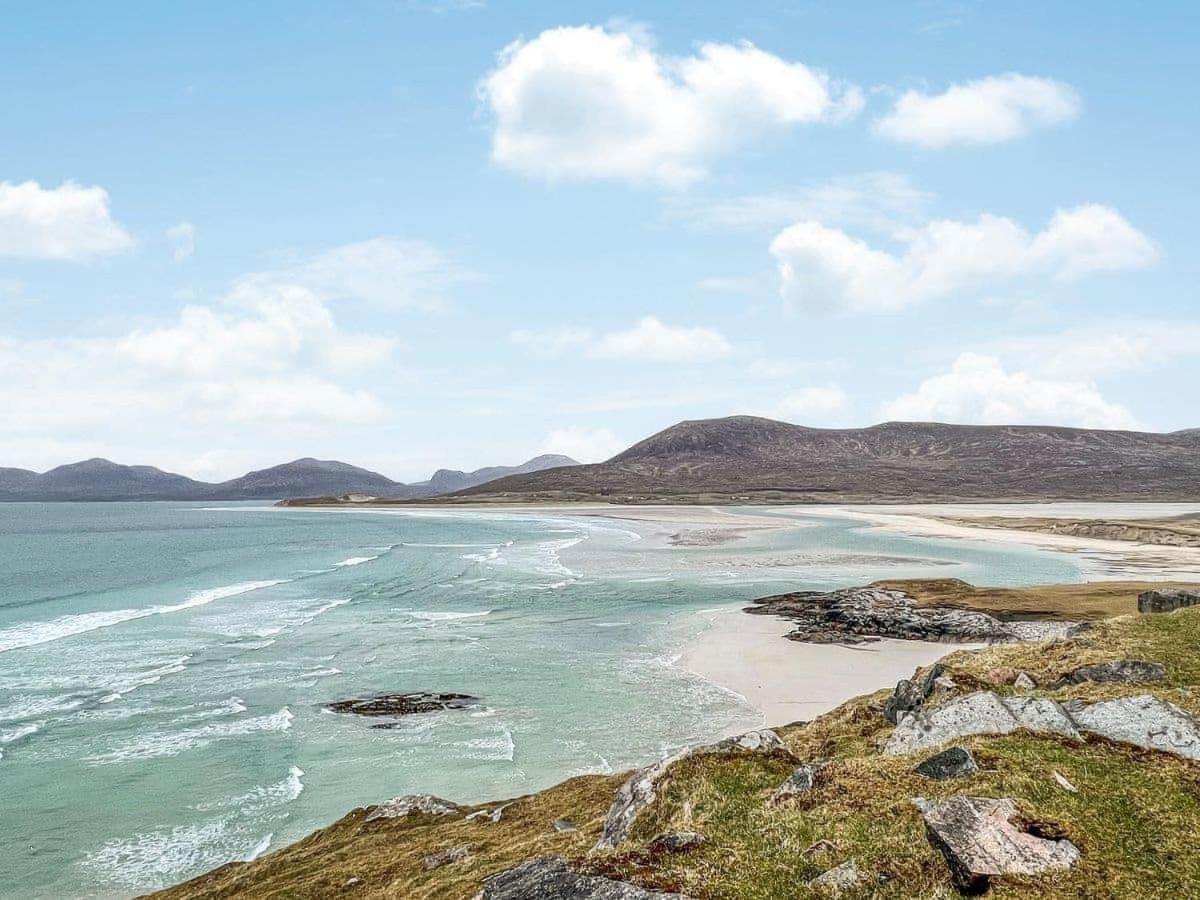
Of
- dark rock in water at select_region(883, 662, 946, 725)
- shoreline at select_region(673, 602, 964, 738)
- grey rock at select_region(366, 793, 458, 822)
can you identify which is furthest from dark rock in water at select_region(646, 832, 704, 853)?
shoreline at select_region(673, 602, 964, 738)

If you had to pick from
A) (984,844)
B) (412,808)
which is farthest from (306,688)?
(984,844)

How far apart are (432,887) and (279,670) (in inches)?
1343

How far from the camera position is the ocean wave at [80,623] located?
55.6 meters

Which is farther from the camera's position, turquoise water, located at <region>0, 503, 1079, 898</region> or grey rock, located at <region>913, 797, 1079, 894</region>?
turquoise water, located at <region>0, 503, 1079, 898</region>

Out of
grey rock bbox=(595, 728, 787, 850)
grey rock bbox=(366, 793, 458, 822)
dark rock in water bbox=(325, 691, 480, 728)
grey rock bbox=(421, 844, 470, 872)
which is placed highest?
grey rock bbox=(595, 728, 787, 850)

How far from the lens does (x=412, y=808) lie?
22359 millimetres

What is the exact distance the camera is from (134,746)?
32688mm

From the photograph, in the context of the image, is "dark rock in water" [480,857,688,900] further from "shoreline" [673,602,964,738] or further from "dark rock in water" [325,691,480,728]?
"dark rock in water" [325,691,480,728]

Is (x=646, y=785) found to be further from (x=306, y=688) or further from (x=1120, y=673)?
(x=306, y=688)

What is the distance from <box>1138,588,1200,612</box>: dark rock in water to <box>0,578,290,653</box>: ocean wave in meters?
67.1

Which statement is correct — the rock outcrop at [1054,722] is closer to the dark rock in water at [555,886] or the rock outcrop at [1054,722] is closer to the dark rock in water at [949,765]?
the dark rock in water at [949,765]

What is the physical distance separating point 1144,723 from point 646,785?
34.2 ft

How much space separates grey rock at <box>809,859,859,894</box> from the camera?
36.6ft

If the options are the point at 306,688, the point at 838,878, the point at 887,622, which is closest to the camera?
the point at 838,878
